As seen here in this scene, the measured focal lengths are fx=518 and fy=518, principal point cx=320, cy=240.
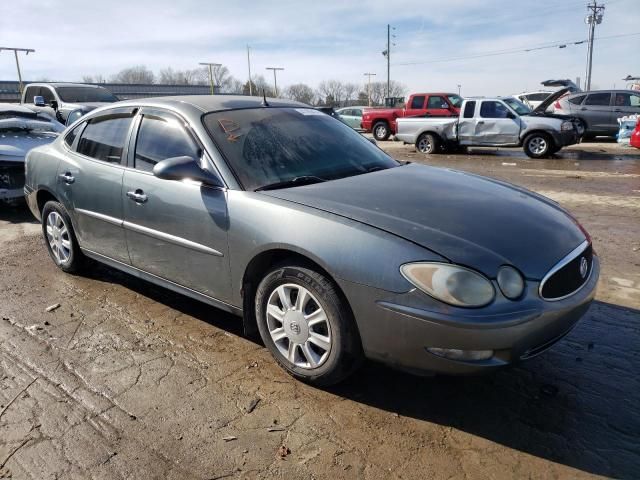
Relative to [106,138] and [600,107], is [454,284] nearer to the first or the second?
[106,138]

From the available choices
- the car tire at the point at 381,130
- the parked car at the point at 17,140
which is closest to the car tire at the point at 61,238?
the parked car at the point at 17,140

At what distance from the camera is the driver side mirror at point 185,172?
10.6 ft

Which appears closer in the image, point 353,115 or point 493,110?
point 493,110

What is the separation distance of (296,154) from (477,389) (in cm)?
189

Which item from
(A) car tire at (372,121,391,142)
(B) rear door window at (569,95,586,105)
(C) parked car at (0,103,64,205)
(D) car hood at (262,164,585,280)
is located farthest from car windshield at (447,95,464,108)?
(D) car hood at (262,164,585,280)

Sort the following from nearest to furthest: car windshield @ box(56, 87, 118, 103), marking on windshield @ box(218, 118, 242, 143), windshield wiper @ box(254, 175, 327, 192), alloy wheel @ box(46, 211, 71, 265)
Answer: windshield wiper @ box(254, 175, 327, 192) → marking on windshield @ box(218, 118, 242, 143) → alloy wheel @ box(46, 211, 71, 265) → car windshield @ box(56, 87, 118, 103)

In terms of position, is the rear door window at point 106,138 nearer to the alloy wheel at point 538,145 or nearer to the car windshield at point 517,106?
the alloy wheel at point 538,145

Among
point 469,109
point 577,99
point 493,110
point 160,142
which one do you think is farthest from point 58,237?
point 577,99

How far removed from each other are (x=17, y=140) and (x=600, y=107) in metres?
16.2

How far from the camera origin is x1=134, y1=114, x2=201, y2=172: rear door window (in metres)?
3.53

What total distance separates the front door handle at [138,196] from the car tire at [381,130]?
1899 cm

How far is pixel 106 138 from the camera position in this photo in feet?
14.0

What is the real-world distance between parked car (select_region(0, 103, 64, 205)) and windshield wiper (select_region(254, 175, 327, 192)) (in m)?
5.99

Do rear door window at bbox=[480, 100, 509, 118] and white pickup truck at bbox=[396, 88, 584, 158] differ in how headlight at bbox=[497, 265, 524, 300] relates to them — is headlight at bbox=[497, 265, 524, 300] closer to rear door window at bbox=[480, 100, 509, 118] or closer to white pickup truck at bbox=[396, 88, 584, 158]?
white pickup truck at bbox=[396, 88, 584, 158]
